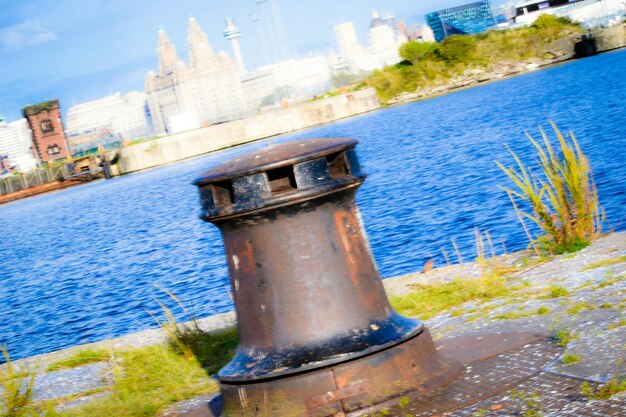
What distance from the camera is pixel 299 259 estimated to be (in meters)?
3.90

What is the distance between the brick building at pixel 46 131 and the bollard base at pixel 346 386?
128m

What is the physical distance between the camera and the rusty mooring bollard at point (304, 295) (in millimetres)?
3768

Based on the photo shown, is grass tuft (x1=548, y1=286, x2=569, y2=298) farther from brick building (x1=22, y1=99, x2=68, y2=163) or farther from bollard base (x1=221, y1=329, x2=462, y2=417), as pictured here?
brick building (x1=22, y1=99, x2=68, y2=163)

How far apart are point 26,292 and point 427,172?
1452cm

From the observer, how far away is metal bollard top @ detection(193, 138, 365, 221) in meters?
3.86

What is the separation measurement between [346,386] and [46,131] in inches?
5126

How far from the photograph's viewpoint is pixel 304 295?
3.89 meters

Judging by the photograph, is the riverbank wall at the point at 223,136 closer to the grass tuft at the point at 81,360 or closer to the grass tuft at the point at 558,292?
the grass tuft at the point at 81,360

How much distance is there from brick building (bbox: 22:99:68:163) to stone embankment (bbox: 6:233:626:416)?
124 m

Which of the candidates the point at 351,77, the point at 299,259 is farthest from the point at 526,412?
the point at 351,77

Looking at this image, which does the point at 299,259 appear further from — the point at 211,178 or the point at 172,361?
the point at 172,361

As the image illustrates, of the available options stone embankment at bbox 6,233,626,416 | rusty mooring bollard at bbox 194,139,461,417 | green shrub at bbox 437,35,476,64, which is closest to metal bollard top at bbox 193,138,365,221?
rusty mooring bollard at bbox 194,139,461,417

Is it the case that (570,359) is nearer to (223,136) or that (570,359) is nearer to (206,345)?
(206,345)

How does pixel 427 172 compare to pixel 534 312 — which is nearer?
pixel 534 312
